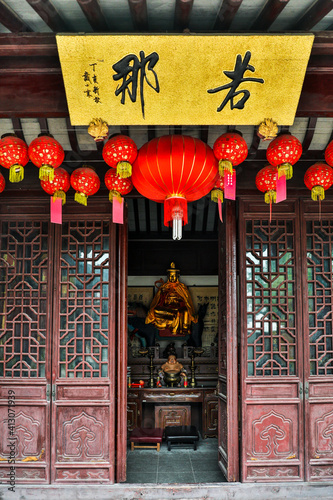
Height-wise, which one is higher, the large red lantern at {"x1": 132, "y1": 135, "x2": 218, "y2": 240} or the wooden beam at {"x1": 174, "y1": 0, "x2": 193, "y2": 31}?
the wooden beam at {"x1": 174, "y1": 0, "x2": 193, "y2": 31}

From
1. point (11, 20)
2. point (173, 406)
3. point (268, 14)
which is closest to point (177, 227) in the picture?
point (268, 14)

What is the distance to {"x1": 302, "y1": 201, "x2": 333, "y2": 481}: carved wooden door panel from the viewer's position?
494 centimetres

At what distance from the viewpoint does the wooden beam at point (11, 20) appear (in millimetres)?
3242

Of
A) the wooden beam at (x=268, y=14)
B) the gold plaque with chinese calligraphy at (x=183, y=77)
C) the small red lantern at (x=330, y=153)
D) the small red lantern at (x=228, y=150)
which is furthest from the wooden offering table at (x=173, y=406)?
the wooden beam at (x=268, y=14)

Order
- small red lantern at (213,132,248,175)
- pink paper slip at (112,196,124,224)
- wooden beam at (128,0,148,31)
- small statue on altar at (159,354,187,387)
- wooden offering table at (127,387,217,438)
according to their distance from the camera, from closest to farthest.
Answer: wooden beam at (128,0,148,31) < small red lantern at (213,132,248,175) < pink paper slip at (112,196,124,224) < wooden offering table at (127,387,217,438) < small statue on altar at (159,354,187,387)

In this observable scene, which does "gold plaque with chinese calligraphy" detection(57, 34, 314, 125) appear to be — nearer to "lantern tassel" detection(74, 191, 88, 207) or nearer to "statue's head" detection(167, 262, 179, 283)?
"lantern tassel" detection(74, 191, 88, 207)

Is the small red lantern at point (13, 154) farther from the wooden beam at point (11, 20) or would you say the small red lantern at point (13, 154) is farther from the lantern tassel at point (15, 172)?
the wooden beam at point (11, 20)

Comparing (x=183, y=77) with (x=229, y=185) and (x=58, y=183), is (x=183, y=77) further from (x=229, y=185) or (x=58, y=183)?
(x=58, y=183)

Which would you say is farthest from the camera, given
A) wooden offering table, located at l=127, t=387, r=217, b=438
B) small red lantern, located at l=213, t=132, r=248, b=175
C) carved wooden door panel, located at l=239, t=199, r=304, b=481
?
wooden offering table, located at l=127, t=387, r=217, b=438

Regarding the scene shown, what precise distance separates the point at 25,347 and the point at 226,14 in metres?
3.54

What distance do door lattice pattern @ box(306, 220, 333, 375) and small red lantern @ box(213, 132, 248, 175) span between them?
175 centimetres

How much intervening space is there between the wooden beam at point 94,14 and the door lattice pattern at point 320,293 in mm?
2904

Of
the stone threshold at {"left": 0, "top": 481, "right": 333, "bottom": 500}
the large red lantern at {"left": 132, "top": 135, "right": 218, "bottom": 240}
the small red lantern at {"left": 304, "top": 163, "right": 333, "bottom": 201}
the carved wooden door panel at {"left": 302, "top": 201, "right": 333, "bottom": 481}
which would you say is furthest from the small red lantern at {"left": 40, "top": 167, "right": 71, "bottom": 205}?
the stone threshold at {"left": 0, "top": 481, "right": 333, "bottom": 500}

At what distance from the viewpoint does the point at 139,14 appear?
3.24m
